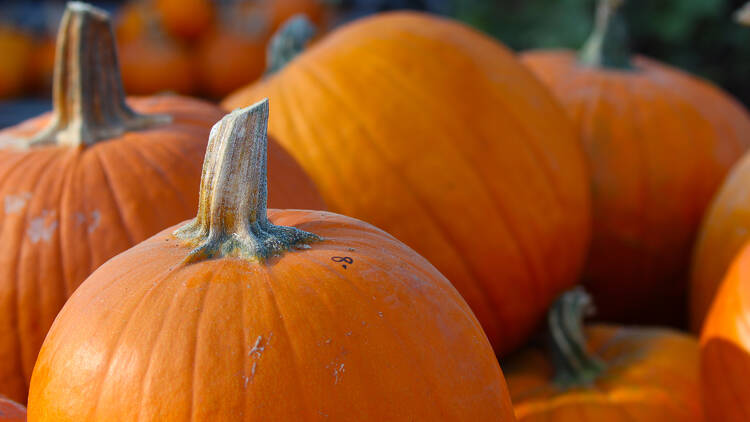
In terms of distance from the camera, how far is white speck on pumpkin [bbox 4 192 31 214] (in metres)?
1.25

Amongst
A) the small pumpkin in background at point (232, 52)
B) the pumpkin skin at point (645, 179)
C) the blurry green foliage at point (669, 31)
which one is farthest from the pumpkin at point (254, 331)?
the blurry green foliage at point (669, 31)

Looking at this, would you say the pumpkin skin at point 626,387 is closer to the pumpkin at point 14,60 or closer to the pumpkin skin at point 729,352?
the pumpkin skin at point 729,352

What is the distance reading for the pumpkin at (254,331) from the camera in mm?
783

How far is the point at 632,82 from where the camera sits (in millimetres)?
2385

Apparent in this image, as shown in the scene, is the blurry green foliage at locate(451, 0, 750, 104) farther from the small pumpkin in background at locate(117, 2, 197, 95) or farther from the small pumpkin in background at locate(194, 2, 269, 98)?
the small pumpkin in background at locate(117, 2, 197, 95)

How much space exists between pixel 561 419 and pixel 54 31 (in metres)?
3.91

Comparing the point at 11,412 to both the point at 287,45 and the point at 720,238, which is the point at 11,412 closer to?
the point at 287,45

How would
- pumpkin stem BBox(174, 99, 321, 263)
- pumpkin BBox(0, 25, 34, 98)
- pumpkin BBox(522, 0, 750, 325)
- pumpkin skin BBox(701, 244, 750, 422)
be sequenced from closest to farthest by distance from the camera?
pumpkin stem BBox(174, 99, 321, 263), pumpkin skin BBox(701, 244, 750, 422), pumpkin BBox(522, 0, 750, 325), pumpkin BBox(0, 25, 34, 98)

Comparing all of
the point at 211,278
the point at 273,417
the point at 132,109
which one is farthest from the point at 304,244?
the point at 132,109

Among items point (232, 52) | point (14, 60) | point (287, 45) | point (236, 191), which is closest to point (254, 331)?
point (236, 191)

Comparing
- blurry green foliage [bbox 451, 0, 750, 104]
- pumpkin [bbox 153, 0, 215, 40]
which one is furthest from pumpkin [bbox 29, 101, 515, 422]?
blurry green foliage [bbox 451, 0, 750, 104]

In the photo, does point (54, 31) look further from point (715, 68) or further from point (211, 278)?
point (715, 68)

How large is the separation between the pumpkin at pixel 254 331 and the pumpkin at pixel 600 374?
2.33 feet

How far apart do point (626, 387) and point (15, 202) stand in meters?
1.24
